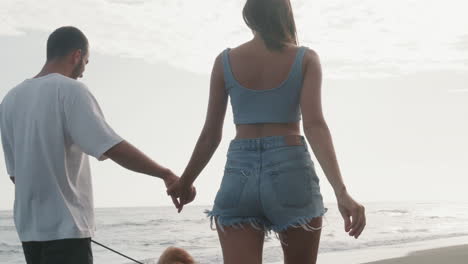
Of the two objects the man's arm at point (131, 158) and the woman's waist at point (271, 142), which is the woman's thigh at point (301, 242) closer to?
the woman's waist at point (271, 142)

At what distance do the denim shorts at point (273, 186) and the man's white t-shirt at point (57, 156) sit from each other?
645 millimetres

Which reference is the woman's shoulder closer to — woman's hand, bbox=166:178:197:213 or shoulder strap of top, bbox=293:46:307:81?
shoulder strap of top, bbox=293:46:307:81

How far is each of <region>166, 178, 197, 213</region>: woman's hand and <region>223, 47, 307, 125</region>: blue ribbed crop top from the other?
73 centimetres

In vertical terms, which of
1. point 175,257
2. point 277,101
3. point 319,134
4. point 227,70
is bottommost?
point 175,257

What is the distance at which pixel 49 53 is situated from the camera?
3113 millimetres

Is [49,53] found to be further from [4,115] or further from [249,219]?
[249,219]

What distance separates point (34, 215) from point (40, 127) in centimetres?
40

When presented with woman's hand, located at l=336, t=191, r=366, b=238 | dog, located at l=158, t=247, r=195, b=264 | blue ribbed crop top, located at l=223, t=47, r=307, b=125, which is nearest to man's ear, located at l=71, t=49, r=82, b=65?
blue ribbed crop top, located at l=223, t=47, r=307, b=125

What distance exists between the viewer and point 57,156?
9.25ft

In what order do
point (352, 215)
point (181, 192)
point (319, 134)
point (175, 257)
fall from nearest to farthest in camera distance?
point (352, 215) → point (319, 134) → point (181, 192) → point (175, 257)

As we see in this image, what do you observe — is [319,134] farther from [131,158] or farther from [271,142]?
[131,158]

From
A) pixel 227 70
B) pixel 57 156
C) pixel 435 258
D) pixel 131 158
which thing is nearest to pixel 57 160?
pixel 57 156

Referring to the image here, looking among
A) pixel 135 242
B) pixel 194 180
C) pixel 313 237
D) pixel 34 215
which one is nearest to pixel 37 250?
pixel 34 215

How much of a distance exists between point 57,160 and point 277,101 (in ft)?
3.39
